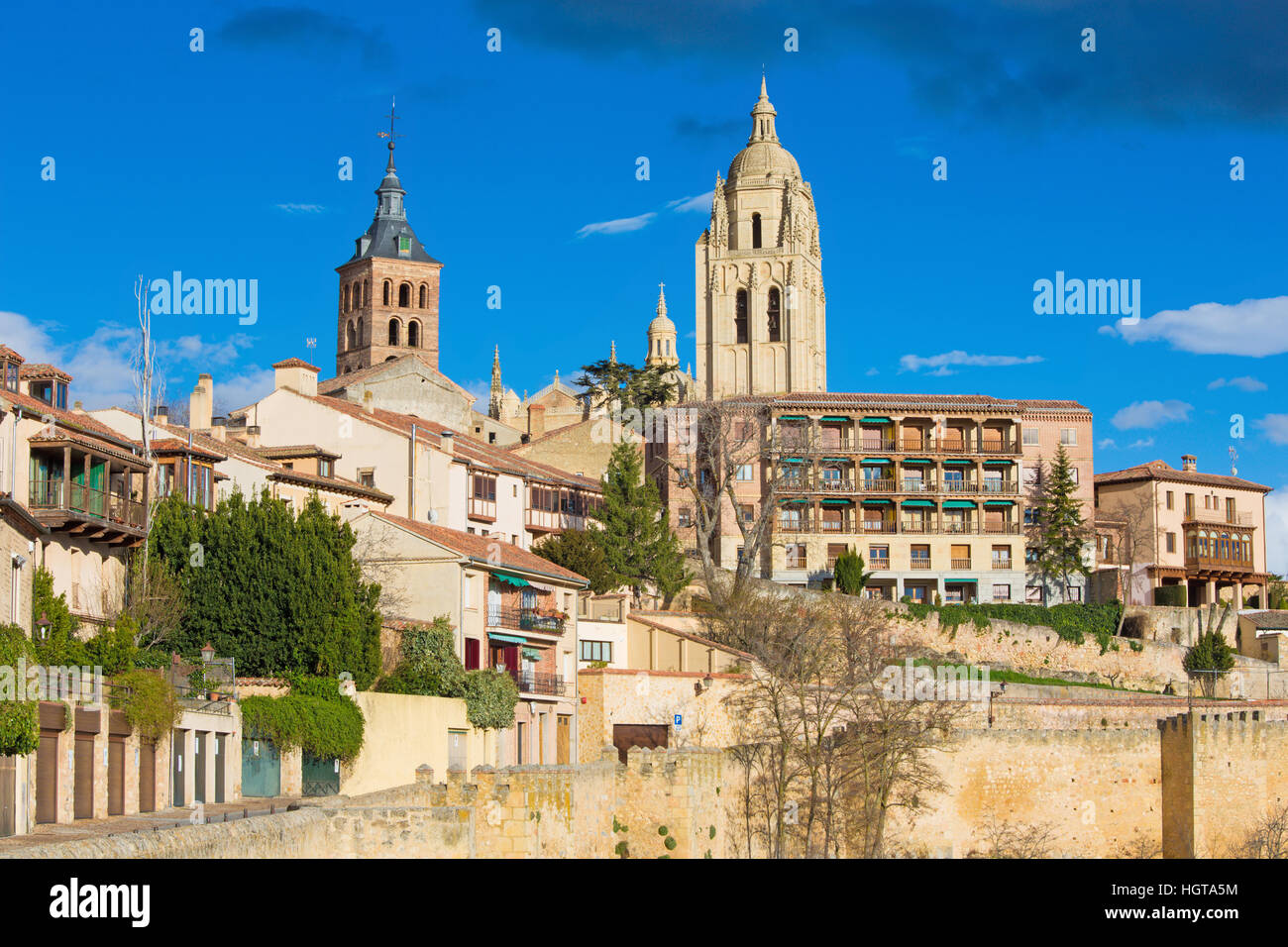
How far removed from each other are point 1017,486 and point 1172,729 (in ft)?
109

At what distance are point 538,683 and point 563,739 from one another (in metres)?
2.13

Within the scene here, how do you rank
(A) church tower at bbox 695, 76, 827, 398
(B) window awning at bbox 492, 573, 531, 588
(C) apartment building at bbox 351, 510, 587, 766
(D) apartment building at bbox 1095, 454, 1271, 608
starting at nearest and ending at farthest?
(C) apartment building at bbox 351, 510, 587, 766 < (B) window awning at bbox 492, 573, 531, 588 < (D) apartment building at bbox 1095, 454, 1271, 608 < (A) church tower at bbox 695, 76, 827, 398

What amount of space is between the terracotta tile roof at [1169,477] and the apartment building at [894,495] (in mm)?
6477

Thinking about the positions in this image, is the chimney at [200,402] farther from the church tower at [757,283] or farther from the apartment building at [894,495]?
the church tower at [757,283]

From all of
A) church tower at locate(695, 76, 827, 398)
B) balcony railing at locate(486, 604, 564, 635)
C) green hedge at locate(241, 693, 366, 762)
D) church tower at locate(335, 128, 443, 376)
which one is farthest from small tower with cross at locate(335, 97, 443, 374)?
green hedge at locate(241, 693, 366, 762)

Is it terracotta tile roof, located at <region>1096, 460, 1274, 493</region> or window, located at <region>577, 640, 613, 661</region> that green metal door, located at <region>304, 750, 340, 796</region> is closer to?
window, located at <region>577, 640, 613, 661</region>

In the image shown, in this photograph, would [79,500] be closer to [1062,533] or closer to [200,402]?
[200,402]

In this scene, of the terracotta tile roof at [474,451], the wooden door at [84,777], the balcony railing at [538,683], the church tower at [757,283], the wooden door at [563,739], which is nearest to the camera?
the wooden door at [84,777]

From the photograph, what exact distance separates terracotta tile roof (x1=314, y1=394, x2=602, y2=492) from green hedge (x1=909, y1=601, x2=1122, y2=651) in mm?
17894

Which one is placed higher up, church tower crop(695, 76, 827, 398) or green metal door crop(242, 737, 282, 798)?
church tower crop(695, 76, 827, 398)

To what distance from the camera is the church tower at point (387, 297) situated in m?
125

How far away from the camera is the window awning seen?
52719 millimetres

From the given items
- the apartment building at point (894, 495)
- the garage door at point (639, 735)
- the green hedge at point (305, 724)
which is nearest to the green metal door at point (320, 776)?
the green hedge at point (305, 724)
